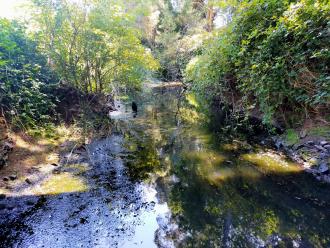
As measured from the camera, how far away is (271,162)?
5.96m

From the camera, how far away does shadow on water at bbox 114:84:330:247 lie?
3.54 meters

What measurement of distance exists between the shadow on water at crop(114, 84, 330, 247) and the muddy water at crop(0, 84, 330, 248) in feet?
0.06

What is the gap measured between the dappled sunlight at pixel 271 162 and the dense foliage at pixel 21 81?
6611mm

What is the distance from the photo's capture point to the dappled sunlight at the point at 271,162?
555cm

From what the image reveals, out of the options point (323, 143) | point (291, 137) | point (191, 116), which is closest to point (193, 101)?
point (191, 116)

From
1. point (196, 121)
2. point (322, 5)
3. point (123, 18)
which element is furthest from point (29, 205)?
point (196, 121)

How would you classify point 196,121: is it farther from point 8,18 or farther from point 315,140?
point 8,18

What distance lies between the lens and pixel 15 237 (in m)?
3.34

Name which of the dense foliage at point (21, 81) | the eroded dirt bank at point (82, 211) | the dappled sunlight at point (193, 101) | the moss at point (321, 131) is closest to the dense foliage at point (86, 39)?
the dense foliage at point (21, 81)

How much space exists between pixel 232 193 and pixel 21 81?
695 centimetres

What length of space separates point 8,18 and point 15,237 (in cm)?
Answer: 738

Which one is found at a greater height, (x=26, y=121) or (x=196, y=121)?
(x=26, y=121)

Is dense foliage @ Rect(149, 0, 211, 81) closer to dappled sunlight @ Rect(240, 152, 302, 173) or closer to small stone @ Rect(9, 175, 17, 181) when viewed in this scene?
dappled sunlight @ Rect(240, 152, 302, 173)

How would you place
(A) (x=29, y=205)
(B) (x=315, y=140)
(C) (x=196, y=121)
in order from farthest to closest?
(C) (x=196, y=121)
(B) (x=315, y=140)
(A) (x=29, y=205)
